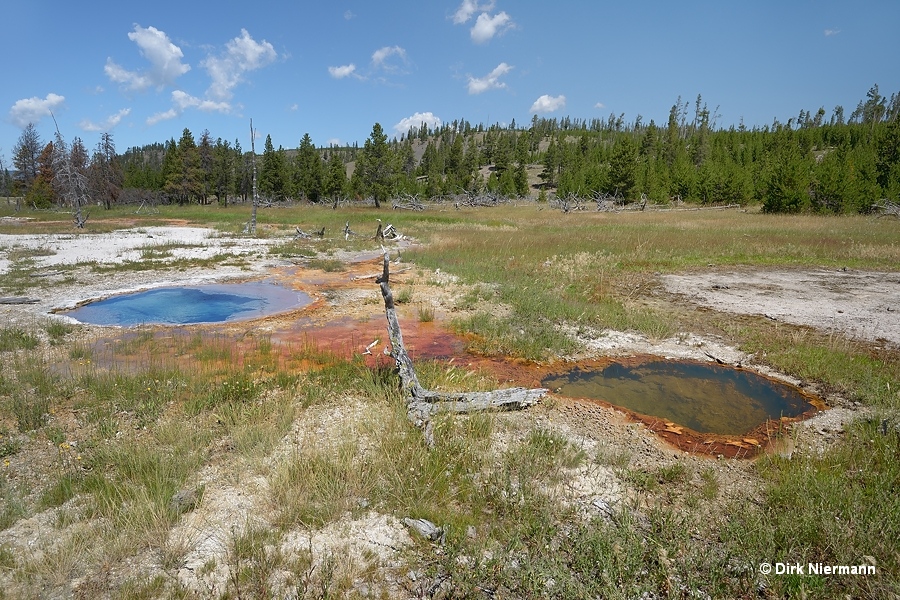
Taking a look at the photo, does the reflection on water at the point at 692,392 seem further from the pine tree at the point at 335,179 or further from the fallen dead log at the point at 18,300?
the pine tree at the point at 335,179

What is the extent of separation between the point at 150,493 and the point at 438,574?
281 cm

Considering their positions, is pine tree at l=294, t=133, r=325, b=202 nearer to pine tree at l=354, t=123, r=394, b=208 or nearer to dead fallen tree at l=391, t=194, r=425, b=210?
pine tree at l=354, t=123, r=394, b=208

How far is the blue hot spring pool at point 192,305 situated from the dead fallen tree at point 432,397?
7.01 meters

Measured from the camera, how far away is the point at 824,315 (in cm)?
1122

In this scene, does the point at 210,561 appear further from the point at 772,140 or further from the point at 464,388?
the point at 772,140

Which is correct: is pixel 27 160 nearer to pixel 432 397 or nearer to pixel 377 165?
pixel 377 165

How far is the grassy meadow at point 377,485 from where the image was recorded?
335cm

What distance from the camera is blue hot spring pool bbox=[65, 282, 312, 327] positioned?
36.7 feet

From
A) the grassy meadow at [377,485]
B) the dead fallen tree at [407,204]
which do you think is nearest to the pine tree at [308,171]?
the dead fallen tree at [407,204]

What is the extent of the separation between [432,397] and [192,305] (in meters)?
10.1

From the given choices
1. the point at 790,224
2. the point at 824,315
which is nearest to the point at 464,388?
the point at 824,315

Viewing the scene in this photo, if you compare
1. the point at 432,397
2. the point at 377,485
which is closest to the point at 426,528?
the point at 377,485

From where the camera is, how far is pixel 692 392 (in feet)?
24.2

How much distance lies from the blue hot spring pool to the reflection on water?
872 centimetres
